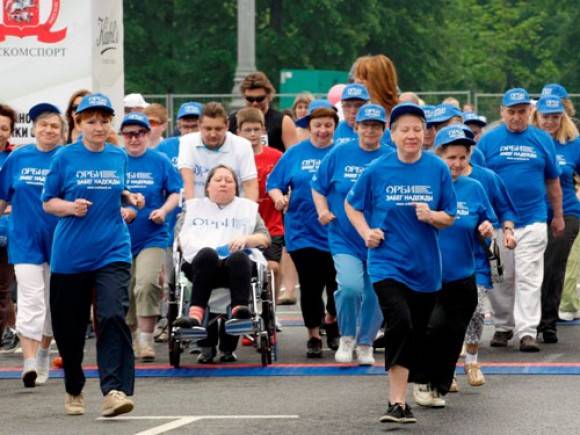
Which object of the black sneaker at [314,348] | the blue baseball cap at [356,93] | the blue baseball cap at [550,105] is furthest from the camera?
the blue baseball cap at [550,105]

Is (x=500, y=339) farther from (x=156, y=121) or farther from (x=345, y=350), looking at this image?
(x=156, y=121)

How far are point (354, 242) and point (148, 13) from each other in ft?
129

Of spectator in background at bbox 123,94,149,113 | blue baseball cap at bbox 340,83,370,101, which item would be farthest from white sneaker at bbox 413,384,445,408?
spectator in background at bbox 123,94,149,113

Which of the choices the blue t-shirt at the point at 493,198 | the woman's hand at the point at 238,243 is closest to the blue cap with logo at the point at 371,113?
the blue t-shirt at the point at 493,198

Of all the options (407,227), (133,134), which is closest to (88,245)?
(407,227)

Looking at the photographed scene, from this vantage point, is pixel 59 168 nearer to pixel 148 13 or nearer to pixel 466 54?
pixel 148 13

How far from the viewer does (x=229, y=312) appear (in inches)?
558

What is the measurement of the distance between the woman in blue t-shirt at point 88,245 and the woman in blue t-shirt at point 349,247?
260cm

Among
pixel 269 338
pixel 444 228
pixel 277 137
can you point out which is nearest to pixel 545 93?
pixel 277 137

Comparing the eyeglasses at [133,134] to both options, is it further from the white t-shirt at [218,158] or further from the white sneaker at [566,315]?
the white sneaker at [566,315]

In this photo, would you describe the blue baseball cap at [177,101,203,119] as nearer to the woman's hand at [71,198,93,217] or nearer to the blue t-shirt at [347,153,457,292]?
the woman's hand at [71,198,93,217]

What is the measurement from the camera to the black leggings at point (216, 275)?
14.0 meters

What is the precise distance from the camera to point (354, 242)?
14.0m

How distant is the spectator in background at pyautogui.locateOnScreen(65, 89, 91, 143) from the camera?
14.3 metres
